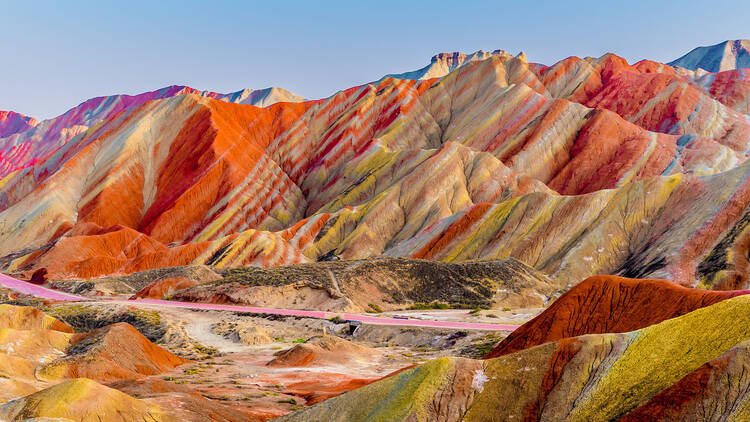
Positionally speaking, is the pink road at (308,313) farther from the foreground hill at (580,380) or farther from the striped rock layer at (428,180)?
the foreground hill at (580,380)

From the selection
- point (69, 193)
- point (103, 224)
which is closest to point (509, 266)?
point (103, 224)

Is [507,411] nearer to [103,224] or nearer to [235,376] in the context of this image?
[235,376]

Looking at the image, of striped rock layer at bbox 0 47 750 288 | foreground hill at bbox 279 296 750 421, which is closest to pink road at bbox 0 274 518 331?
striped rock layer at bbox 0 47 750 288

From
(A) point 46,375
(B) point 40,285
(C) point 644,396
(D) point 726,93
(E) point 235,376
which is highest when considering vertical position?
(D) point 726,93

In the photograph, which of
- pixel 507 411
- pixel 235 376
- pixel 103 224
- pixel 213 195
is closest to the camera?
pixel 507 411

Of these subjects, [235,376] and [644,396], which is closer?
[644,396]

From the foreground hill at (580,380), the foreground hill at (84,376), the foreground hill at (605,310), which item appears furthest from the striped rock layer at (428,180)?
the foreground hill at (84,376)

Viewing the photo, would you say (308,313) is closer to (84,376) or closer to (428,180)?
(84,376)
